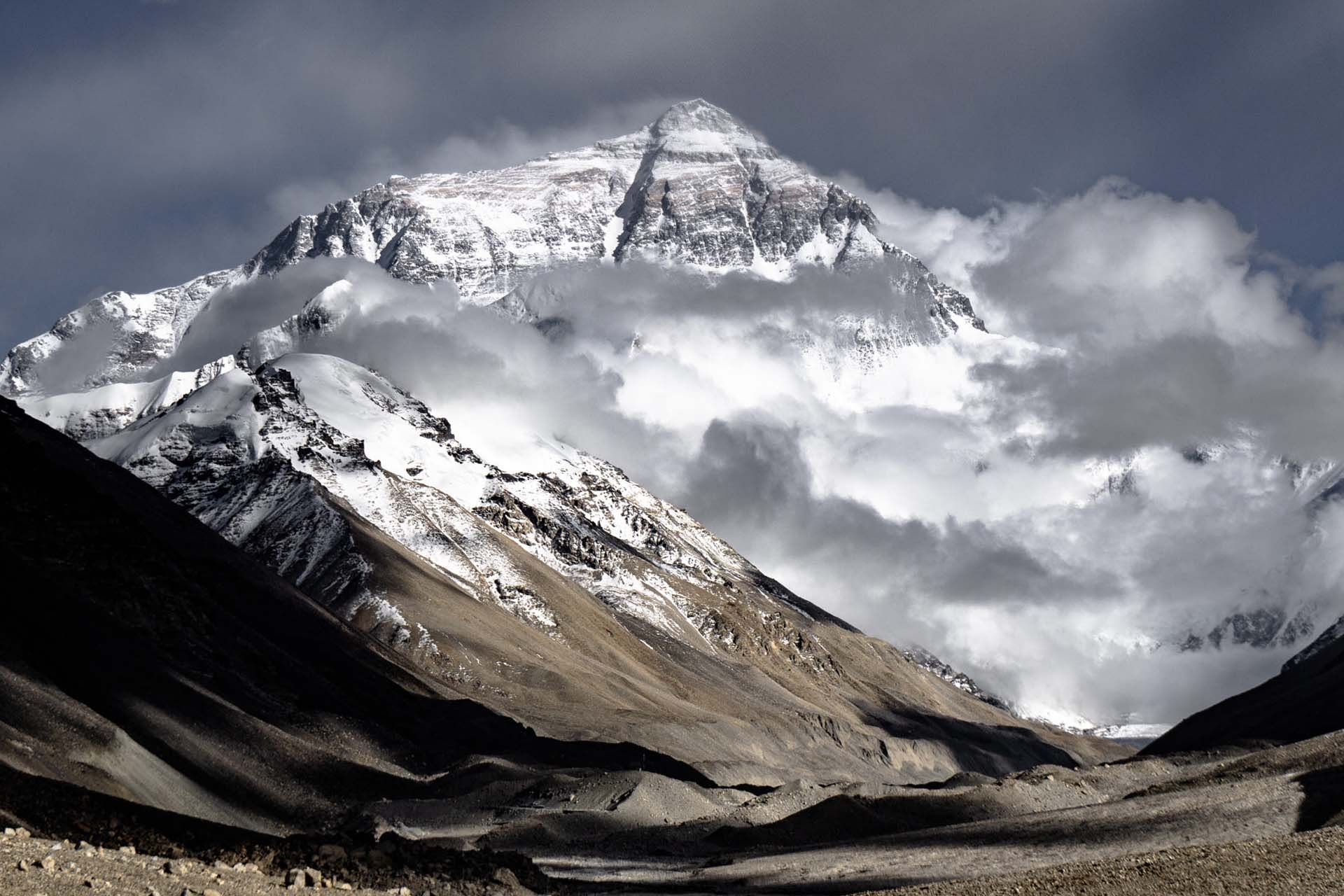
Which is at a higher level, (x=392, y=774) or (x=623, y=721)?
(x=623, y=721)

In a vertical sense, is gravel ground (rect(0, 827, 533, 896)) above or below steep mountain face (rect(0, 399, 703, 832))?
below

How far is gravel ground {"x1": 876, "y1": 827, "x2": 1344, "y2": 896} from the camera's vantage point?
155 ft

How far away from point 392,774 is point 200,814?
32.6 m

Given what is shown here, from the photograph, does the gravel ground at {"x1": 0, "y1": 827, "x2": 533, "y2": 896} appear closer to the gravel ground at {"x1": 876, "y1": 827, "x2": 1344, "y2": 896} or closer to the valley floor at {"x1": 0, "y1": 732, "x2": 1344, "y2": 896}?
the valley floor at {"x1": 0, "y1": 732, "x2": 1344, "y2": 896}

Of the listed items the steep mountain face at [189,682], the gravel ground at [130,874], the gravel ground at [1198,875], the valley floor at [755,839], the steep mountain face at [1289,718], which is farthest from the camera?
the steep mountain face at [1289,718]

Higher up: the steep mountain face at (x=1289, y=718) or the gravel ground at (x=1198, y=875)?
the steep mountain face at (x=1289, y=718)

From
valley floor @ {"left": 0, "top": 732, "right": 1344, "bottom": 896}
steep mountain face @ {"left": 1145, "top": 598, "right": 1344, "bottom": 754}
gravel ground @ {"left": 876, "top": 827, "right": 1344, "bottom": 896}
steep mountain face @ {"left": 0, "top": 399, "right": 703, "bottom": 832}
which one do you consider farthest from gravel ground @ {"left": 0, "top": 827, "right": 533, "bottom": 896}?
steep mountain face @ {"left": 1145, "top": 598, "right": 1344, "bottom": 754}

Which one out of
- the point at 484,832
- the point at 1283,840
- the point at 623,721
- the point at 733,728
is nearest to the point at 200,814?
the point at 484,832

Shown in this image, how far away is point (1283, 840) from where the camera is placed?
52.7 meters

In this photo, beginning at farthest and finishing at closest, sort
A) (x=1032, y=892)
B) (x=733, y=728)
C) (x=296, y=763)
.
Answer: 1. (x=733, y=728)
2. (x=296, y=763)
3. (x=1032, y=892)

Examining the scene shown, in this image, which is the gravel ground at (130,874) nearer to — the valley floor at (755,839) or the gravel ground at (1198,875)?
the valley floor at (755,839)

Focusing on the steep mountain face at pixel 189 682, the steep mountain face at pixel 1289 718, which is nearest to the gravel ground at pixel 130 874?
the steep mountain face at pixel 189 682

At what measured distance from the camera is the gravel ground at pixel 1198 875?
47.3 metres

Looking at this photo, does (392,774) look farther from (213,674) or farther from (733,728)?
(733,728)
